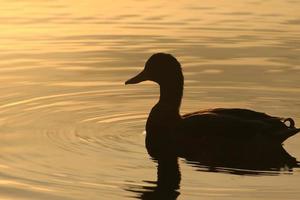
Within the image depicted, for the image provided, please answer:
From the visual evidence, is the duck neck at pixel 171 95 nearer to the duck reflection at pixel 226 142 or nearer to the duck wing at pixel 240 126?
the duck reflection at pixel 226 142

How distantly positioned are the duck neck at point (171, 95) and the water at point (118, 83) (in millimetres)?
509

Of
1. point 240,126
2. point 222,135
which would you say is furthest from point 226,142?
point 240,126

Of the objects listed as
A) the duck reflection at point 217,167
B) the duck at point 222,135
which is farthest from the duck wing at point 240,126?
the duck reflection at point 217,167

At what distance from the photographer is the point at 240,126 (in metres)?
13.8

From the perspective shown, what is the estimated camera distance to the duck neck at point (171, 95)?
1522 centimetres

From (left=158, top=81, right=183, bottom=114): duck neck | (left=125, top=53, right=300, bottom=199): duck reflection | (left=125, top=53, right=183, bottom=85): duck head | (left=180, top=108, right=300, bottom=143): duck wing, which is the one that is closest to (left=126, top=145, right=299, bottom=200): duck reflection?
(left=125, top=53, right=300, bottom=199): duck reflection

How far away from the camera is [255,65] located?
19.2m

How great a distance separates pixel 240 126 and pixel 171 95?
1.85 meters

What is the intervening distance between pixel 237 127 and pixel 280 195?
2.15 meters

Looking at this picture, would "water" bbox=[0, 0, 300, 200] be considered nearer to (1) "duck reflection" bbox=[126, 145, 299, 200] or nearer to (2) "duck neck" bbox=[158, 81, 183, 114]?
(1) "duck reflection" bbox=[126, 145, 299, 200]

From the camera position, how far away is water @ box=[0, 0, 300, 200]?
40.5 feet

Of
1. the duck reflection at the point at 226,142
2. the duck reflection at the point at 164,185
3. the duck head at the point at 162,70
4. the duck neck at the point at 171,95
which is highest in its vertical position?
the duck head at the point at 162,70

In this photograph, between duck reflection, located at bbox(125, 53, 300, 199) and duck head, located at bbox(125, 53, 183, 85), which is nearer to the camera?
duck reflection, located at bbox(125, 53, 300, 199)

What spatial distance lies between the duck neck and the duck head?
57 mm
